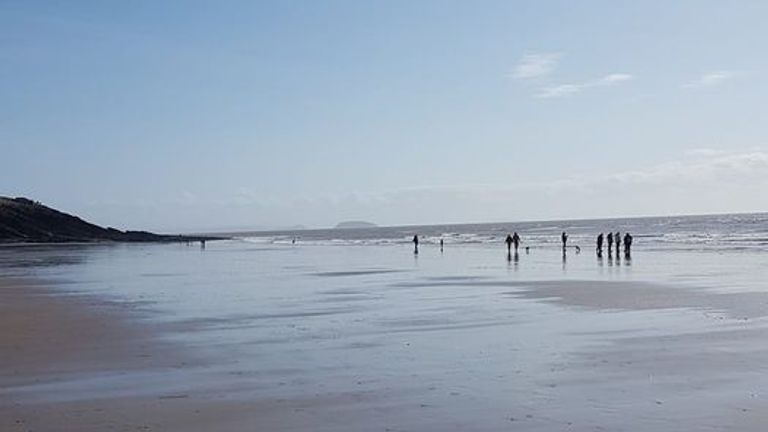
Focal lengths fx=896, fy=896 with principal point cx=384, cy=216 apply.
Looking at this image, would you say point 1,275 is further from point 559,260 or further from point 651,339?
point 651,339

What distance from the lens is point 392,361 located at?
13602 millimetres

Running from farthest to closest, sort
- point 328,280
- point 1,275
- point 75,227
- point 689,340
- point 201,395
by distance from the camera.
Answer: point 75,227 → point 1,275 → point 328,280 → point 689,340 → point 201,395

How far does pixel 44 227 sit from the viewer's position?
10794 cm

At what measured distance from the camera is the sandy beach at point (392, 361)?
9914 mm

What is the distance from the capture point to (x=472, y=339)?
627 inches

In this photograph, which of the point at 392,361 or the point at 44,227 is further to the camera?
the point at 44,227

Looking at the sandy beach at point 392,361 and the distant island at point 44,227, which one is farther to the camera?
the distant island at point 44,227

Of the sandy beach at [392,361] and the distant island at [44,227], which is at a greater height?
the distant island at [44,227]

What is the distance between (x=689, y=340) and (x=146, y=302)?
15.8 meters

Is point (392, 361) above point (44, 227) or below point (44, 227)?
below

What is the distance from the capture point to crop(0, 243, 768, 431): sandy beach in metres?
9.91

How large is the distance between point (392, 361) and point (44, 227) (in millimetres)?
102870

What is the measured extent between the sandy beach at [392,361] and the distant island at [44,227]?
7921 cm

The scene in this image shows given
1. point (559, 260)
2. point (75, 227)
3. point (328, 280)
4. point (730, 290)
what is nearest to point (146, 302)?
point (328, 280)
